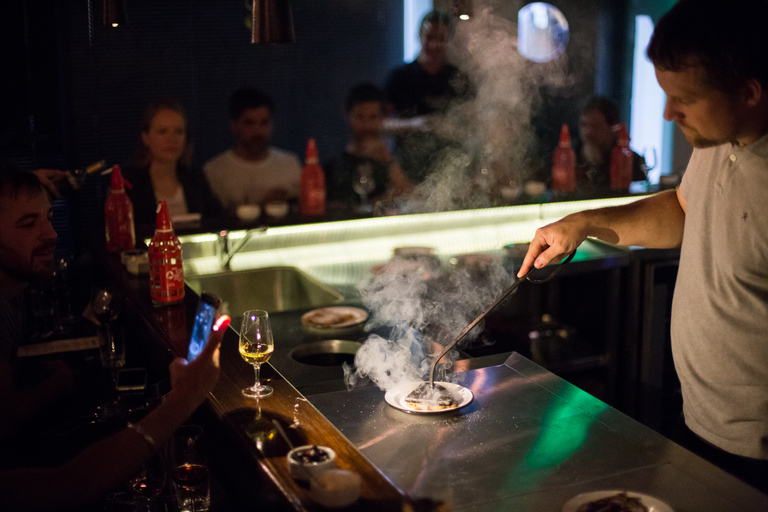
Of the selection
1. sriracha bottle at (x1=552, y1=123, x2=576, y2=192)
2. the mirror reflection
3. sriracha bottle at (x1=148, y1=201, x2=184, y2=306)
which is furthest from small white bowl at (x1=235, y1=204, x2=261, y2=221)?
sriracha bottle at (x1=552, y1=123, x2=576, y2=192)

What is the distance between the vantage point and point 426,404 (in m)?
1.73

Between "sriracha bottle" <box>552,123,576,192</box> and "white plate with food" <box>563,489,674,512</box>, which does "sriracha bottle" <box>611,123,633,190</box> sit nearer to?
"sriracha bottle" <box>552,123,576,192</box>

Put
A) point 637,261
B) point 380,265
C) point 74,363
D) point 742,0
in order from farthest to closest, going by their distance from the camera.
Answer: point 637,261
point 380,265
point 74,363
point 742,0

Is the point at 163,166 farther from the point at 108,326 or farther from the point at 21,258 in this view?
the point at 21,258

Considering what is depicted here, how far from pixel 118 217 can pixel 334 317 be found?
1.13 metres

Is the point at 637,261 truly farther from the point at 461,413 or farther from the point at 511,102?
the point at 461,413

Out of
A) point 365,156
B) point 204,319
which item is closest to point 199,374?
point 204,319

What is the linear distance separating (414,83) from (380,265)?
2.60 metres

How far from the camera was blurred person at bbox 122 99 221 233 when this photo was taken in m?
4.00

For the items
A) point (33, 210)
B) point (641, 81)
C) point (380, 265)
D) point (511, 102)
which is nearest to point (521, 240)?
point (380, 265)

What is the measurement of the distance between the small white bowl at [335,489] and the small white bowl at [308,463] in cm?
3

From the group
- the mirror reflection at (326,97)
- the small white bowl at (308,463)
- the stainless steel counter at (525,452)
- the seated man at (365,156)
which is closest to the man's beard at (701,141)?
the stainless steel counter at (525,452)

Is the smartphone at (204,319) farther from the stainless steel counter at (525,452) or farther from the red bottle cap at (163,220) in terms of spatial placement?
the red bottle cap at (163,220)

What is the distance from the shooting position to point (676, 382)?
11.9 feet
